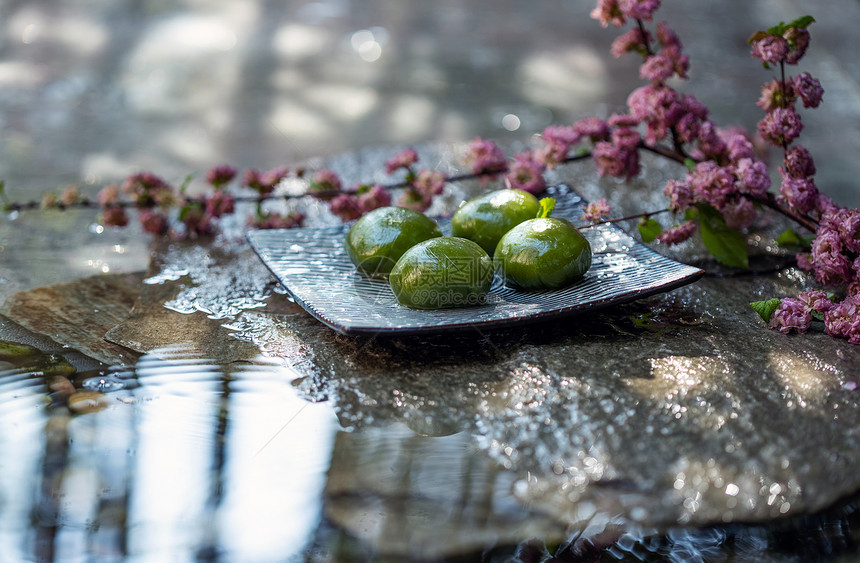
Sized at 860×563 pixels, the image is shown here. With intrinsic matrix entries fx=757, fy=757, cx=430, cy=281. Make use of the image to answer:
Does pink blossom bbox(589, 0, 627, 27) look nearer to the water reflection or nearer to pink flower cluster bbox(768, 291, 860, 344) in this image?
pink flower cluster bbox(768, 291, 860, 344)

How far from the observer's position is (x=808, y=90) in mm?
1193

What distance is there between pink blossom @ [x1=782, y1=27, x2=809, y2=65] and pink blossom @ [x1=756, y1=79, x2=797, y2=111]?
0.05m

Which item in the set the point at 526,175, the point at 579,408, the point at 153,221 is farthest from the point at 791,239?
the point at 153,221

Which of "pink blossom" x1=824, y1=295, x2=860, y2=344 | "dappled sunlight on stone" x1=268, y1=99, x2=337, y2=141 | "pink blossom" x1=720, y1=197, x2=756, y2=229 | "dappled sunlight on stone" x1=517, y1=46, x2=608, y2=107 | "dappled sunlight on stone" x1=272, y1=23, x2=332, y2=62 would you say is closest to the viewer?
"pink blossom" x1=824, y1=295, x2=860, y2=344

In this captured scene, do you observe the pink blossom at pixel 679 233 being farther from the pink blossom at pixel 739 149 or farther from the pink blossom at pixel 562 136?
the pink blossom at pixel 562 136

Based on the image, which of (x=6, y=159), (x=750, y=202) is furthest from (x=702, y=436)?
(x=6, y=159)

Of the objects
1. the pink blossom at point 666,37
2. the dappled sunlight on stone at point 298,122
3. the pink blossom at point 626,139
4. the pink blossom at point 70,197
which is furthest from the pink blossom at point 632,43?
the dappled sunlight on stone at point 298,122

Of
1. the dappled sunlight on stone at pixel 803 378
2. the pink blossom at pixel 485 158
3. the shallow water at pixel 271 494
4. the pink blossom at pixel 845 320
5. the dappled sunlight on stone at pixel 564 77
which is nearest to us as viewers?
the shallow water at pixel 271 494

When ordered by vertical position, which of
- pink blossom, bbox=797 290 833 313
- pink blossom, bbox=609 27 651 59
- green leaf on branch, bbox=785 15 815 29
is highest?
green leaf on branch, bbox=785 15 815 29

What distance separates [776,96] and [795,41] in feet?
0.30

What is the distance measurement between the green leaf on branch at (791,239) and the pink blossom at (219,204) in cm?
105

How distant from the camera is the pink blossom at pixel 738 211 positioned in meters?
1.24

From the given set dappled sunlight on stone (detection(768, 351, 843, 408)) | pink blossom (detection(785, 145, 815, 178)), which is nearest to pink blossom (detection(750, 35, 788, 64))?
pink blossom (detection(785, 145, 815, 178))

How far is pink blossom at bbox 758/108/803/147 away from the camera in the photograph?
1199 millimetres
